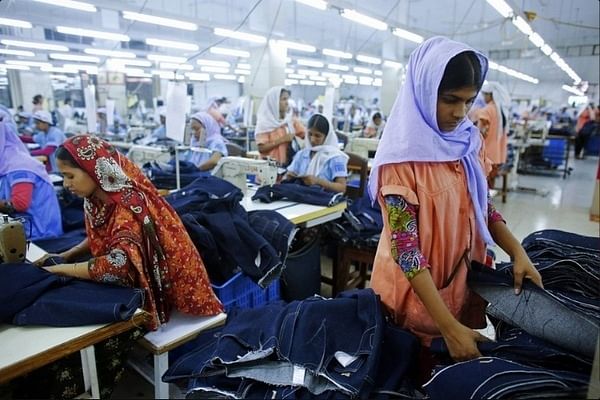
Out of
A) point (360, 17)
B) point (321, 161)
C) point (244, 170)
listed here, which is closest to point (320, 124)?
point (321, 161)

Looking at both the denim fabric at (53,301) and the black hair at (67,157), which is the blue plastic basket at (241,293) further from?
the black hair at (67,157)

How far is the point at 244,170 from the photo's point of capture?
9.48 ft

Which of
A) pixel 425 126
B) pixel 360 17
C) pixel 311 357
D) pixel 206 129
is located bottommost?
pixel 311 357

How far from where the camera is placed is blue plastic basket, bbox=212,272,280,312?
2109 millimetres

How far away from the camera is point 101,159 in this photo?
5.18 ft

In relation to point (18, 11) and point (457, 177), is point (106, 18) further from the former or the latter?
point (457, 177)

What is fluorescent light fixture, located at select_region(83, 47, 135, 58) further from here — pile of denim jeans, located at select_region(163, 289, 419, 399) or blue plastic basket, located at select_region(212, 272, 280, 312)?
pile of denim jeans, located at select_region(163, 289, 419, 399)

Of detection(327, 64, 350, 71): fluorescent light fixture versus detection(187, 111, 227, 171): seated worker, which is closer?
detection(187, 111, 227, 171): seated worker

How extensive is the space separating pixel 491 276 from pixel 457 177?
284mm

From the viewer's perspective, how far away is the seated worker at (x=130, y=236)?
1.50 meters

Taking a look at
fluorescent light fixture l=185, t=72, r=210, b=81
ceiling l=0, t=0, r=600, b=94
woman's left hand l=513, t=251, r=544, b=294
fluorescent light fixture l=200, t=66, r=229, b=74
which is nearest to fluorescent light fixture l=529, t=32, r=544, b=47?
ceiling l=0, t=0, r=600, b=94

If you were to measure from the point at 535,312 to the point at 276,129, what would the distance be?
3.68m

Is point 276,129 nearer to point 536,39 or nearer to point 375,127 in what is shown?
point 375,127

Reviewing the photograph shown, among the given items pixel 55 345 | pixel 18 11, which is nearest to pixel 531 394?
pixel 55 345
